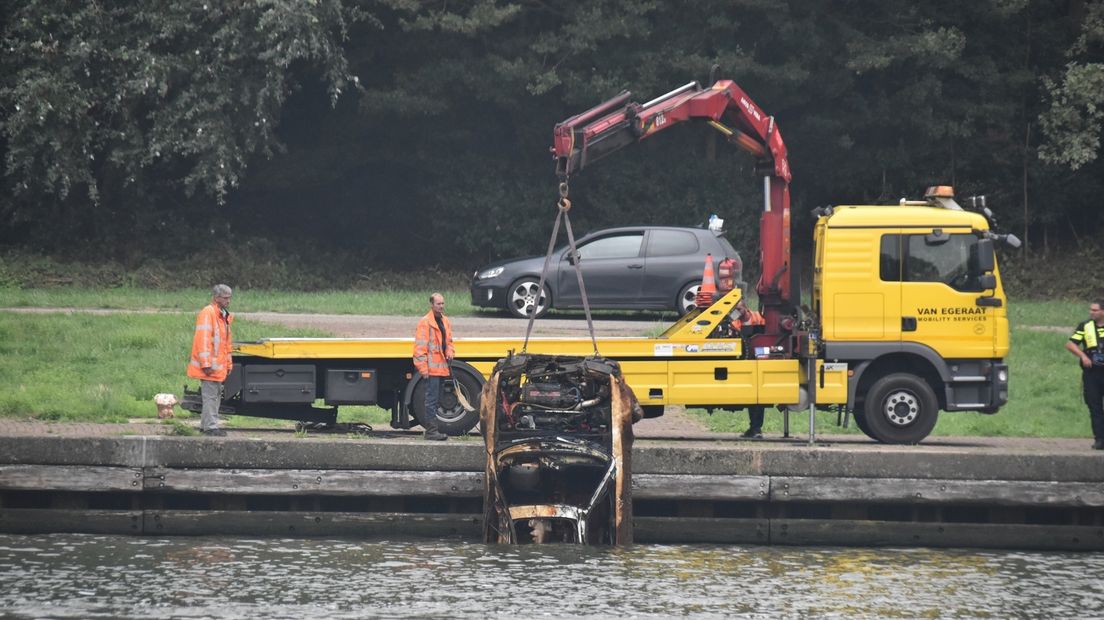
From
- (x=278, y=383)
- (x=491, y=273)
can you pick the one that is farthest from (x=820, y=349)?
(x=491, y=273)

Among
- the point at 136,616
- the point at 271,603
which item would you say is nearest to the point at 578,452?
the point at 271,603

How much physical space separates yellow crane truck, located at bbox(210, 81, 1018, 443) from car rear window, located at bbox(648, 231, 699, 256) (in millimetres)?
9116

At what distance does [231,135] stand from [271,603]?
19975 millimetres

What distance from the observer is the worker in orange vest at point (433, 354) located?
18.1 meters

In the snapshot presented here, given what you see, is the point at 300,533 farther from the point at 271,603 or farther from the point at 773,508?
the point at 773,508

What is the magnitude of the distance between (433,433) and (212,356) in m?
2.37

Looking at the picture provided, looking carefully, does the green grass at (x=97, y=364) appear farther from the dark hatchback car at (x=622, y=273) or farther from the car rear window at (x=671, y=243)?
the car rear window at (x=671, y=243)

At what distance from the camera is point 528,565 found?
52.6 ft

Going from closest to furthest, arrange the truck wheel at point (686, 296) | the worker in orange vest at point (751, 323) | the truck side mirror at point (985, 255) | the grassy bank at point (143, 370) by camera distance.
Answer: the truck side mirror at point (985, 255) < the worker in orange vest at point (751, 323) < the grassy bank at point (143, 370) < the truck wheel at point (686, 296)

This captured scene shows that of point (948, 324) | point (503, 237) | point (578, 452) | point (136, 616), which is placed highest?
point (503, 237)

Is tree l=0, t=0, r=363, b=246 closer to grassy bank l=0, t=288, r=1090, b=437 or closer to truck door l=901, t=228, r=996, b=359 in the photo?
grassy bank l=0, t=288, r=1090, b=437

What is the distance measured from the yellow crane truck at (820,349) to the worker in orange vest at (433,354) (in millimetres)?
359

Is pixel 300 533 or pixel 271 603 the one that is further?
pixel 300 533

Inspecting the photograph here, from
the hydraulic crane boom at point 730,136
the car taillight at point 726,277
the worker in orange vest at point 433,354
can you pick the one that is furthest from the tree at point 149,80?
the worker in orange vest at point 433,354
